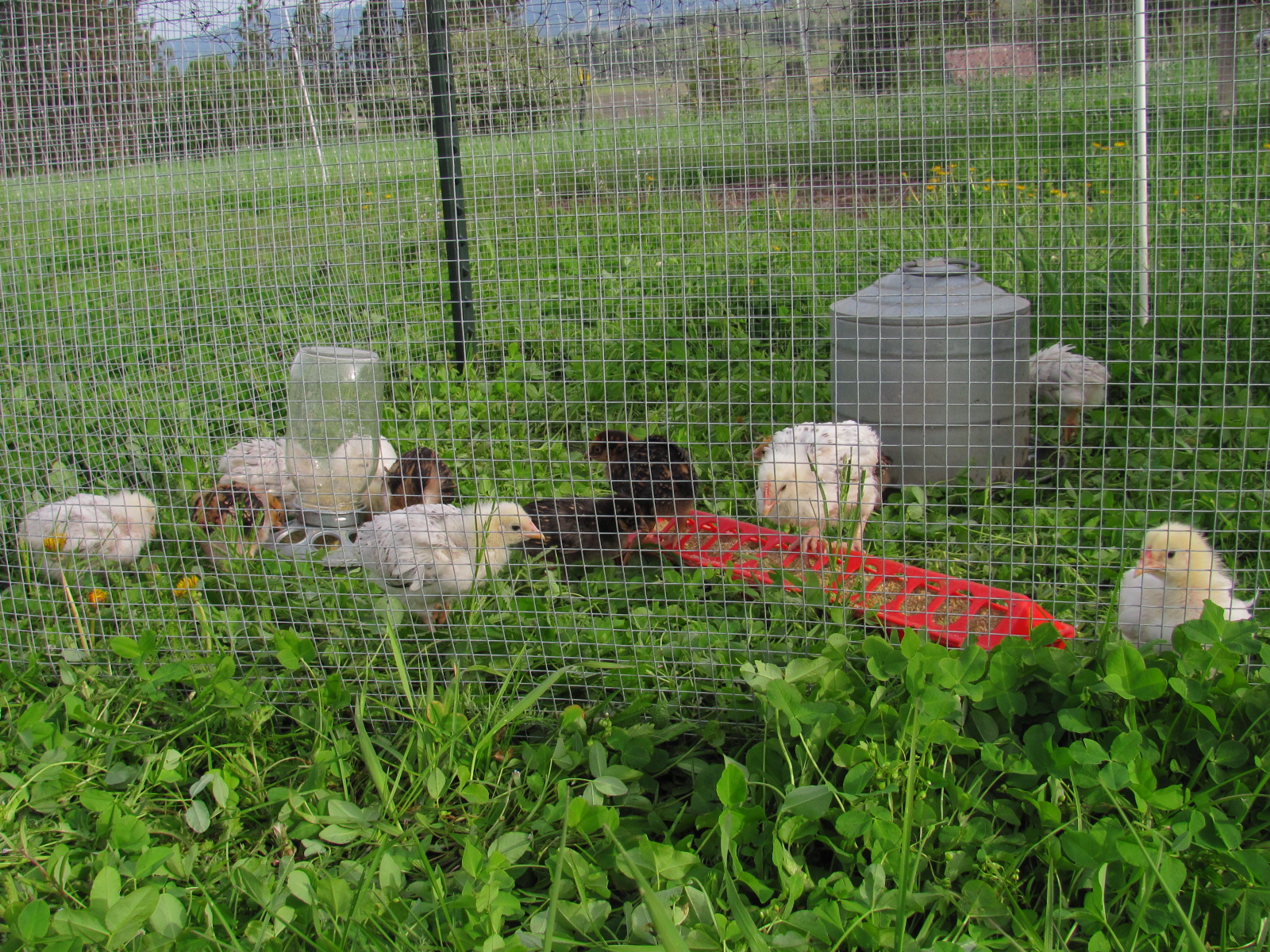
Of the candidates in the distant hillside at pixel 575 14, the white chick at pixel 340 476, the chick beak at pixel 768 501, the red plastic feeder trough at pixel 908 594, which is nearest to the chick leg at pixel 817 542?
the red plastic feeder trough at pixel 908 594

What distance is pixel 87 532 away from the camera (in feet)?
10.4

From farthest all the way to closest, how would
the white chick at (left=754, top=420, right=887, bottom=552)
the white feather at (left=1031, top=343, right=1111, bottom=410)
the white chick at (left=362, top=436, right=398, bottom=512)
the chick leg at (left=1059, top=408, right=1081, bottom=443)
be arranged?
the chick leg at (left=1059, top=408, right=1081, bottom=443) < the white feather at (left=1031, top=343, right=1111, bottom=410) < the white chick at (left=362, top=436, right=398, bottom=512) < the white chick at (left=754, top=420, right=887, bottom=552)

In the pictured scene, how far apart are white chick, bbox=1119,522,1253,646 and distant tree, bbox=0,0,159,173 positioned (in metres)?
3.14

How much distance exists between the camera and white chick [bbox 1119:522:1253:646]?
253cm

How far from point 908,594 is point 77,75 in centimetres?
281

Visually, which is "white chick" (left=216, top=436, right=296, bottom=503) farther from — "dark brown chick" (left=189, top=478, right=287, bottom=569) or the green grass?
the green grass

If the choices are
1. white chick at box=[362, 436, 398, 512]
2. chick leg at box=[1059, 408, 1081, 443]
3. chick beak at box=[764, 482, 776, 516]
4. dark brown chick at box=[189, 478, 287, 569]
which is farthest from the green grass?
chick leg at box=[1059, 408, 1081, 443]

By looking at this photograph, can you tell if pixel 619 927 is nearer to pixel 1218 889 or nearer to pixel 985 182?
pixel 1218 889

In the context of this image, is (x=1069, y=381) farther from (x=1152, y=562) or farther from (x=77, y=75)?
(x=77, y=75)

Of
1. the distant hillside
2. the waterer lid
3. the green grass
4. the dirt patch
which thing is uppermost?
the distant hillside

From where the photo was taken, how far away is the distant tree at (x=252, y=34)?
8.30 feet

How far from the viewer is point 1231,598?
2.55 metres

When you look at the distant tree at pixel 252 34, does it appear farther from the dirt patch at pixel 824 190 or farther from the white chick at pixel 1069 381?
the white chick at pixel 1069 381

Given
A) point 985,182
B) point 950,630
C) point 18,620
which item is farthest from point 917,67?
point 18,620
